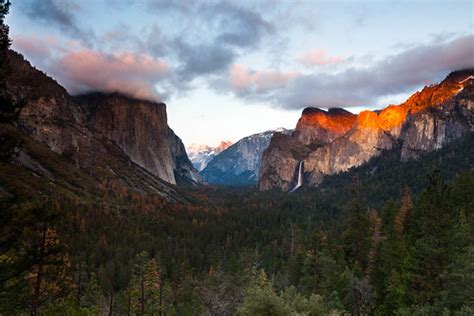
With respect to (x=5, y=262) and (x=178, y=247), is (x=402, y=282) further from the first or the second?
(x=178, y=247)

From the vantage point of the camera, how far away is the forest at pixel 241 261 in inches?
818

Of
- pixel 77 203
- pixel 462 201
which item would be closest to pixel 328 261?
pixel 462 201

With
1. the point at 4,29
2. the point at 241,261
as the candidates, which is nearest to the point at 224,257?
the point at 241,261

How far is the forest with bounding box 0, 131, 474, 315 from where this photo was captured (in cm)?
2077

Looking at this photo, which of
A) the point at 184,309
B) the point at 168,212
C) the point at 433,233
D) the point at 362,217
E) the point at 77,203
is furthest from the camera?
the point at 168,212

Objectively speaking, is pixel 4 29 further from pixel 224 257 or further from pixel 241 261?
pixel 224 257

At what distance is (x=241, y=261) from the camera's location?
10150cm

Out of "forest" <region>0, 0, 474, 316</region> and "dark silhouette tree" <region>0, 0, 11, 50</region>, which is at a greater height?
"dark silhouette tree" <region>0, 0, 11, 50</region>

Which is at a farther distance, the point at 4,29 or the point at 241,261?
the point at 241,261

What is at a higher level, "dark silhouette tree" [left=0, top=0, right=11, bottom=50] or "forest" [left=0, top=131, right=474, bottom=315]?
"dark silhouette tree" [left=0, top=0, right=11, bottom=50]

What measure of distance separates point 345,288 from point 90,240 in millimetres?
98807

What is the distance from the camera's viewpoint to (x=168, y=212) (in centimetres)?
19438

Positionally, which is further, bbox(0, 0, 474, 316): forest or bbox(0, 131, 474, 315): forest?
bbox(0, 131, 474, 315): forest

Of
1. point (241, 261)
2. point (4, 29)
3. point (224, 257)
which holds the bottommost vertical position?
point (224, 257)
